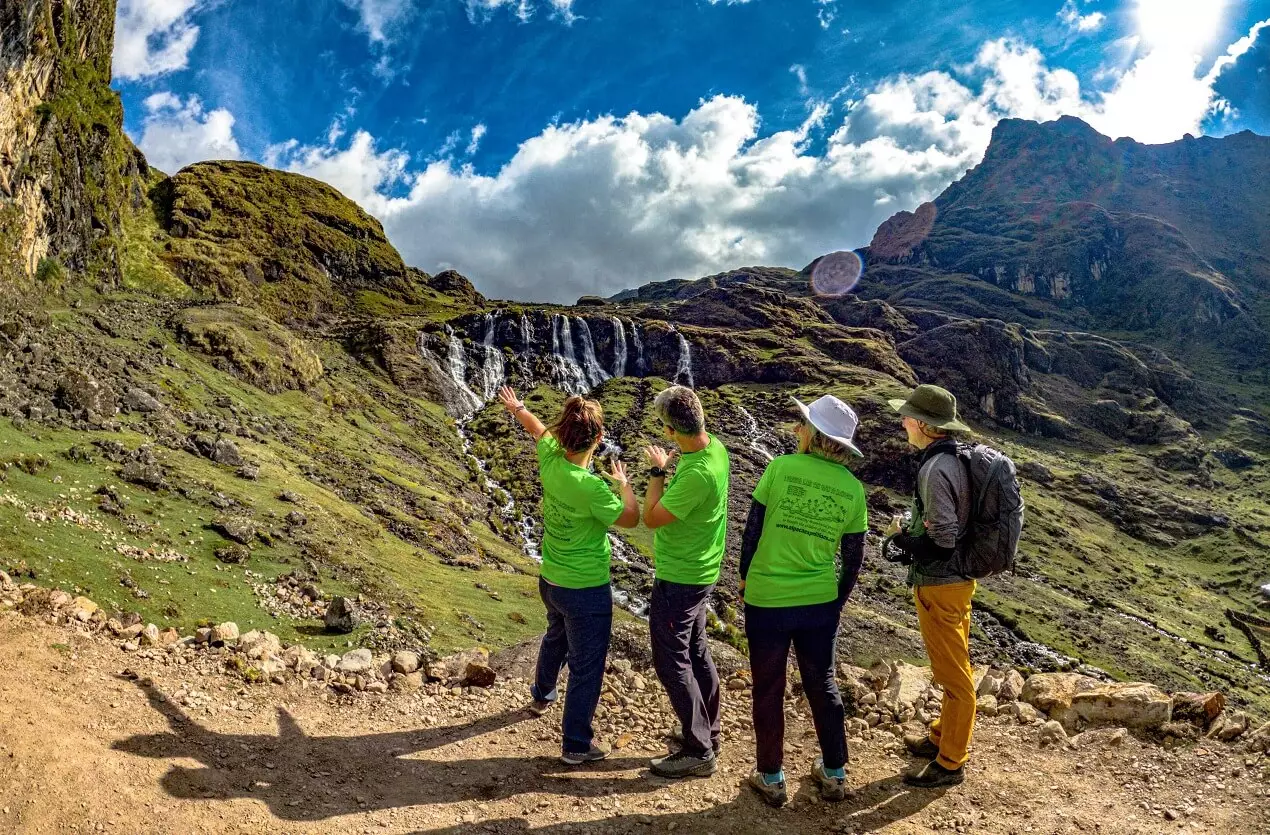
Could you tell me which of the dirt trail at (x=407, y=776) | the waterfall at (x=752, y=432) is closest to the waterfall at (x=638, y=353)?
the waterfall at (x=752, y=432)

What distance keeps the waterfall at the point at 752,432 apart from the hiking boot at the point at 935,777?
123 m

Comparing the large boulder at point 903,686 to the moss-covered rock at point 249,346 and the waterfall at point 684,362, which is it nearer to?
the moss-covered rock at point 249,346

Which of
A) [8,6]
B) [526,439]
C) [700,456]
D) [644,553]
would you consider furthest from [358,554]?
[526,439]

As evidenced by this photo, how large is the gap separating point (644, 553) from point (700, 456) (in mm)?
77527

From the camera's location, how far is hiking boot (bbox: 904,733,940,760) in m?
8.75

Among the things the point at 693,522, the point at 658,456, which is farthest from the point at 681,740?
the point at 658,456

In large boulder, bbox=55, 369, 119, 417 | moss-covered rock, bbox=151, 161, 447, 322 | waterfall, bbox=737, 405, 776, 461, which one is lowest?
large boulder, bbox=55, 369, 119, 417

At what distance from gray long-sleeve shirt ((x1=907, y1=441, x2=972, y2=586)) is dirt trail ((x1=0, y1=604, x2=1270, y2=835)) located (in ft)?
8.64

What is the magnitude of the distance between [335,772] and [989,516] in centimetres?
805

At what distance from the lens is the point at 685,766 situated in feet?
26.2

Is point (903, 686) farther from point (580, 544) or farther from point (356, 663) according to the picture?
point (356, 663)

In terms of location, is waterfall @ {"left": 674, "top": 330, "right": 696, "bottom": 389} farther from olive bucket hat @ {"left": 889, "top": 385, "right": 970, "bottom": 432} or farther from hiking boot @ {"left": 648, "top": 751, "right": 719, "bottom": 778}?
hiking boot @ {"left": 648, "top": 751, "right": 719, "bottom": 778}

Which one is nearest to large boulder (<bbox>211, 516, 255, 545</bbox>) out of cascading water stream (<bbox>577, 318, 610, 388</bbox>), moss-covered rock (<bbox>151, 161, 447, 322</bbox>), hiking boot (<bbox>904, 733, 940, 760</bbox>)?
hiking boot (<bbox>904, 733, 940, 760</bbox>)

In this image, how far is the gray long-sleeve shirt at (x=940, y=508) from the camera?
23.6 feet
